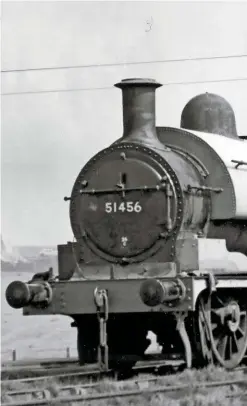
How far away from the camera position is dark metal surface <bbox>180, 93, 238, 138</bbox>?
A: 44.6ft

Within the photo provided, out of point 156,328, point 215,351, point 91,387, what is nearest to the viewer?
point 91,387

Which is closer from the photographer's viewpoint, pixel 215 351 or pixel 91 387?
pixel 91 387

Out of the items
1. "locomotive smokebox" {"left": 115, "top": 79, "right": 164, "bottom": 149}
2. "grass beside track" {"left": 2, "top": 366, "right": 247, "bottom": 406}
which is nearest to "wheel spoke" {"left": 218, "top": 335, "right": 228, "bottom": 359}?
"grass beside track" {"left": 2, "top": 366, "right": 247, "bottom": 406}

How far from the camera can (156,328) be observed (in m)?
13.1

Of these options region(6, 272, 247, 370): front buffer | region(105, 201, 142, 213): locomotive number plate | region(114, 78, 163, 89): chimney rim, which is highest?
region(114, 78, 163, 89): chimney rim

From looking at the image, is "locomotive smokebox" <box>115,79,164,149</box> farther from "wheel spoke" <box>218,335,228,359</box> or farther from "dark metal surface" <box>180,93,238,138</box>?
"wheel spoke" <box>218,335,228,359</box>

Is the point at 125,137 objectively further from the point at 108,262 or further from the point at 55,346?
the point at 55,346

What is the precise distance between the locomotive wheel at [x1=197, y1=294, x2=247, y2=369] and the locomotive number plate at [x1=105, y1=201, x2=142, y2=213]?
4.43 ft

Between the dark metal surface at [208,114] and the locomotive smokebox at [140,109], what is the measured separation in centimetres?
128

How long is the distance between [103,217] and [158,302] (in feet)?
5.11

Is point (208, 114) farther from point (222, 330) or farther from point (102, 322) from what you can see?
point (102, 322)

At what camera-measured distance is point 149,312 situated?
467 inches

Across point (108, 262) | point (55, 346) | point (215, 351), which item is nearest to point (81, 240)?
point (108, 262)

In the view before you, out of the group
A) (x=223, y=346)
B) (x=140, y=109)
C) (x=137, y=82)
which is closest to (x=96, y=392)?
(x=223, y=346)
